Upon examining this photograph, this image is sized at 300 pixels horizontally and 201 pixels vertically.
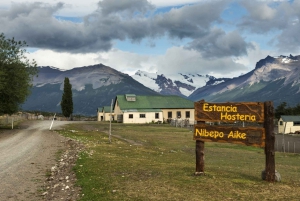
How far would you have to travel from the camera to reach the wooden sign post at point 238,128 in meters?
13.3

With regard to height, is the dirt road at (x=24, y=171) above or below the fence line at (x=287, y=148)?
above

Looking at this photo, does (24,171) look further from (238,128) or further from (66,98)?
(66,98)

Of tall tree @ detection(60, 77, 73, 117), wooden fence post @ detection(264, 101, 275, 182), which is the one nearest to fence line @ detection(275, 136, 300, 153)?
wooden fence post @ detection(264, 101, 275, 182)

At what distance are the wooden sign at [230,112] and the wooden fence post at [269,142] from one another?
25cm

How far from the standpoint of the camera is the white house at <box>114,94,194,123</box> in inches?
3511

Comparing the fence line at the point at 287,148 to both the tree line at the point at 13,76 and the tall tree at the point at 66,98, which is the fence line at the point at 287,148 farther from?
the tall tree at the point at 66,98

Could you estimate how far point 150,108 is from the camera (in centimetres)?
9250

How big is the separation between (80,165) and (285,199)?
34.9ft

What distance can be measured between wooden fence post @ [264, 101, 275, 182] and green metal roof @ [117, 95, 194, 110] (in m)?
77.5

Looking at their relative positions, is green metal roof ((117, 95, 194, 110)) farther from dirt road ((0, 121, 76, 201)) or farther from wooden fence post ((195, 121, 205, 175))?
wooden fence post ((195, 121, 205, 175))

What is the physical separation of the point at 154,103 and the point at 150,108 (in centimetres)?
373

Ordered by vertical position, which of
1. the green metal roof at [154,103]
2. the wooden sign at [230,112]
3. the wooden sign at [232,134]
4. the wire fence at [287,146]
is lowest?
the wire fence at [287,146]

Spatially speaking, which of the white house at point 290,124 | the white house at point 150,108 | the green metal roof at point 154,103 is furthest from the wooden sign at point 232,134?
the white house at point 290,124

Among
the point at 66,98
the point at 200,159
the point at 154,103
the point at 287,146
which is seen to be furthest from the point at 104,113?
the point at 200,159
